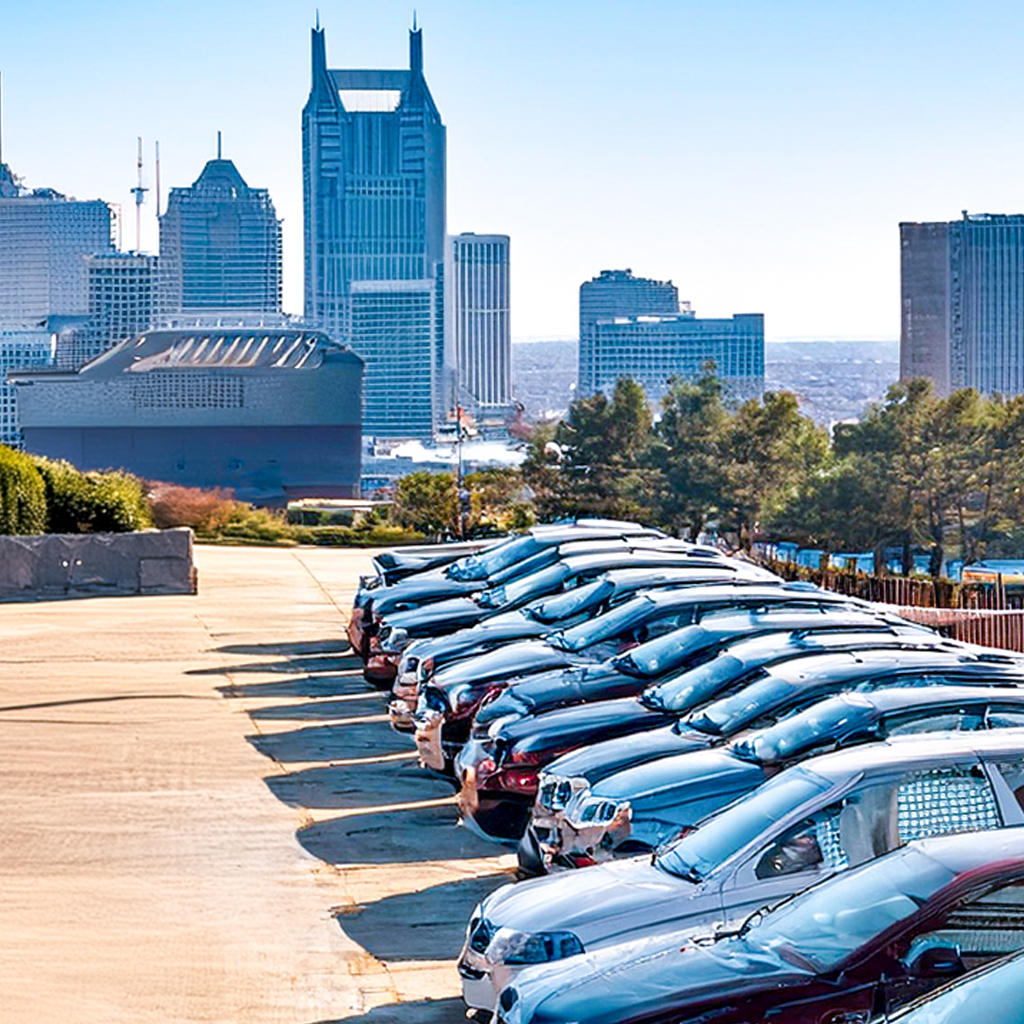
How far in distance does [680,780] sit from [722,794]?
0.23 m

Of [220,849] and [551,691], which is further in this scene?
[551,691]

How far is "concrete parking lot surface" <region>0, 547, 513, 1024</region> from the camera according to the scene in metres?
9.12

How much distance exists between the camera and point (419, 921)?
10352 millimetres

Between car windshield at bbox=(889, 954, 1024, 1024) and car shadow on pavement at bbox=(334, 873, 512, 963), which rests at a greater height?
car windshield at bbox=(889, 954, 1024, 1024)

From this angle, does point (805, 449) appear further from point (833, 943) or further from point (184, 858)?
point (833, 943)

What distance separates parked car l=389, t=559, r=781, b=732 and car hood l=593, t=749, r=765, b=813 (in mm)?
4807

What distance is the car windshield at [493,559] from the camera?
1941 cm

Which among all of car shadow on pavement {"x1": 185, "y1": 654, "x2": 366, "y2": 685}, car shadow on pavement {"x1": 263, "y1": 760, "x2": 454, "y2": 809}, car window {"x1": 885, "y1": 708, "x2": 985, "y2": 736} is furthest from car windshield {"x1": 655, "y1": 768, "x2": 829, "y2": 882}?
car shadow on pavement {"x1": 185, "y1": 654, "x2": 366, "y2": 685}

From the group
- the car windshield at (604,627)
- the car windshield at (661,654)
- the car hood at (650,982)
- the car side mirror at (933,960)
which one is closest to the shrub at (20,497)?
the car windshield at (604,627)

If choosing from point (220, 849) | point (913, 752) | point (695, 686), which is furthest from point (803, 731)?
point (220, 849)

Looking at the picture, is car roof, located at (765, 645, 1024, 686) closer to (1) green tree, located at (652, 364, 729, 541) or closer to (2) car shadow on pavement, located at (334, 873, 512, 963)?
(2) car shadow on pavement, located at (334, 873, 512, 963)

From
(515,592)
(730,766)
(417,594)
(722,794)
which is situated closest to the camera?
(722,794)

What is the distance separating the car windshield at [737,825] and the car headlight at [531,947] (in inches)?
23.2

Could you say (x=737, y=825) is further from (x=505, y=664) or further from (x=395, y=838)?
(x=505, y=664)
